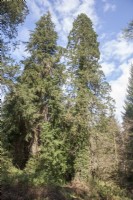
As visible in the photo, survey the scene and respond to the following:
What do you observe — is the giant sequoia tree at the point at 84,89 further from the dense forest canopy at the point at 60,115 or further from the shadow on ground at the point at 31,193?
the shadow on ground at the point at 31,193

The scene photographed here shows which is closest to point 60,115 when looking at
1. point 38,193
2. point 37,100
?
point 37,100

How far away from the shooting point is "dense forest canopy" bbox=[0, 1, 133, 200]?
23.2m

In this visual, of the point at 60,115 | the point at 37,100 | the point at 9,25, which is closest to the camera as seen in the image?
the point at 9,25

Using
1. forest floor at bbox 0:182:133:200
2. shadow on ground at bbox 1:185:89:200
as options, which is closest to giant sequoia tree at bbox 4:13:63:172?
forest floor at bbox 0:182:133:200

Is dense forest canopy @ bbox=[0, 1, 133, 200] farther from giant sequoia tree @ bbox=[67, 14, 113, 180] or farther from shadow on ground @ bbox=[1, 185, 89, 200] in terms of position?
shadow on ground @ bbox=[1, 185, 89, 200]

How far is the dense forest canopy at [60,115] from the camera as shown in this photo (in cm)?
2317

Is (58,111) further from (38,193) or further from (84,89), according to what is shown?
(38,193)

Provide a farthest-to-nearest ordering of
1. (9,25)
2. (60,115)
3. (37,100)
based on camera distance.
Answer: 1. (37,100)
2. (60,115)
3. (9,25)

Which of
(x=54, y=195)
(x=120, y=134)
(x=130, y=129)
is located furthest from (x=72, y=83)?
(x=120, y=134)

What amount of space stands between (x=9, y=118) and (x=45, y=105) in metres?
3.74

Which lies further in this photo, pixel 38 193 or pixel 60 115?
pixel 60 115

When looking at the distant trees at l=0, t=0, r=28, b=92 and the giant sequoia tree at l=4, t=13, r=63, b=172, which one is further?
the giant sequoia tree at l=4, t=13, r=63, b=172

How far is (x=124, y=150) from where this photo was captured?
3775 cm

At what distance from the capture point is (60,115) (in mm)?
24781
